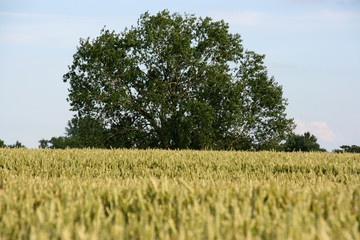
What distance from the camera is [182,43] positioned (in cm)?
2316

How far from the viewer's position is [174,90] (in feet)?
78.8

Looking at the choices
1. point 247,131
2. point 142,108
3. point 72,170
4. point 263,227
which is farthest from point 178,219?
point 247,131

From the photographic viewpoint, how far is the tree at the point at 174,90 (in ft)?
74.9

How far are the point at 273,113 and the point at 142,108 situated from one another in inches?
373

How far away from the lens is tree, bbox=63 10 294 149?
22.8 meters

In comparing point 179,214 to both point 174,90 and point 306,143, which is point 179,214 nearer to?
point 174,90

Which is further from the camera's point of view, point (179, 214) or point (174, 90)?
point (174, 90)

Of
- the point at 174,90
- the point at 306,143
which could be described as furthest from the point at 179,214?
the point at 306,143

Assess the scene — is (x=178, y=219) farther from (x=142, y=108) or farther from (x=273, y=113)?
(x=273, y=113)

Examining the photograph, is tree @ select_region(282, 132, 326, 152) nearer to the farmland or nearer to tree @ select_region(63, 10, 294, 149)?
tree @ select_region(63, 10, 294, 149)

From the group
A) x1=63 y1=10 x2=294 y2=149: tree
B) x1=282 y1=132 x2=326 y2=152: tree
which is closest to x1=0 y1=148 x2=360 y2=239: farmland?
x1=63 y1=10 x2=294 y2=149: tree

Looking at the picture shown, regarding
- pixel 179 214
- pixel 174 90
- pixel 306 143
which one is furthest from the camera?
pixel 306 143

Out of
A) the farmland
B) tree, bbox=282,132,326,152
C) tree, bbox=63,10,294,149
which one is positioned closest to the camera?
the farmland

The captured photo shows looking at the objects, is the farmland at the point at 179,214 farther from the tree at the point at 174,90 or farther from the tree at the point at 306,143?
the tree at the point at 306,143
